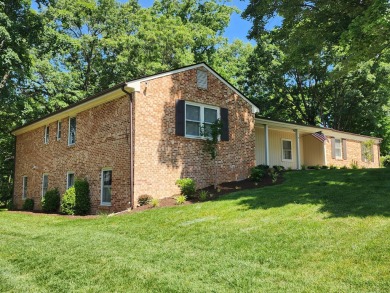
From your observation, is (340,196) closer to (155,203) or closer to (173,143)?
(155,203)

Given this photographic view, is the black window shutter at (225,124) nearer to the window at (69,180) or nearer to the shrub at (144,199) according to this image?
the shrub at (144,199)

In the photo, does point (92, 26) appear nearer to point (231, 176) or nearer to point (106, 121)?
point (106, 121)

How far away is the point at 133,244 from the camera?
6.85 metres

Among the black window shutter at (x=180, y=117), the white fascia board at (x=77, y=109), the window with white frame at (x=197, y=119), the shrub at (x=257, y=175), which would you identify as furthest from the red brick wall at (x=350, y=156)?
the white fascia board at (x=77, y=109)

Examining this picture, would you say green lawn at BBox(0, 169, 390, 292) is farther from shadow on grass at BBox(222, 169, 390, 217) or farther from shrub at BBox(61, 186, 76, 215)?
shrub at BBox(61, 186, 76, 215)

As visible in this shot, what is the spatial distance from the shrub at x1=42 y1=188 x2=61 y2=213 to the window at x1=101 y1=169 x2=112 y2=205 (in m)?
3.70

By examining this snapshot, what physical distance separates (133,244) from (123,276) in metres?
1.87

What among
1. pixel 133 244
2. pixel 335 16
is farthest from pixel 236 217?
pixel 335 16

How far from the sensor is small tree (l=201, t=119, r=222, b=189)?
13.7 metres

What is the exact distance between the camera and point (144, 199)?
477 inches

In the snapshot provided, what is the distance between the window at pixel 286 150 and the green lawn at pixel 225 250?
12151 millimetres

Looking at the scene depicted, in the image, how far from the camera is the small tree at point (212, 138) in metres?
13.7

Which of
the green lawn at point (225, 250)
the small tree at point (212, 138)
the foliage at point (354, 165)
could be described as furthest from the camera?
the foliage at point (354, 165)

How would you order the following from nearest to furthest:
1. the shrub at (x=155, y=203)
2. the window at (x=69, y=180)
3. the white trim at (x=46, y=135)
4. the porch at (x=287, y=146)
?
1. the shrub at (x=155, y=203)
2. the window at (x=69, y=180)
3. the white trim at (x=46, y=135)
4. the porch at (x=287, y=146)
